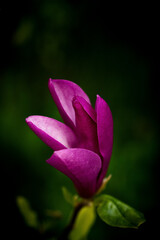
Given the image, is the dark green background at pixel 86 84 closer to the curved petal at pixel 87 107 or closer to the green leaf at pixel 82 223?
the green leaf at pixel 82 223

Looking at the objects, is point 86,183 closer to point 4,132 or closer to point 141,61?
point 4,132

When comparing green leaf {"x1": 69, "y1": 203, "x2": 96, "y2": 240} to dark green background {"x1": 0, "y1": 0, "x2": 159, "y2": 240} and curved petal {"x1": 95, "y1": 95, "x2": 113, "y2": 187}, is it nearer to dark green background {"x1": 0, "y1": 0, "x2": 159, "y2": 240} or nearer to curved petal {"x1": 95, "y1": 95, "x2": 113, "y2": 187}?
curved petal {"x1": 95, "y1": 95, "x2": 113, "y2": 187}

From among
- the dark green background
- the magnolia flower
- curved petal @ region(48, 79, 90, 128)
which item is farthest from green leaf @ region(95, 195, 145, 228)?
the dark green background

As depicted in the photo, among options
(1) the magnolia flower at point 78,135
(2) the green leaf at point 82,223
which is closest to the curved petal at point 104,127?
(1) the magnolia flower at point 78,135

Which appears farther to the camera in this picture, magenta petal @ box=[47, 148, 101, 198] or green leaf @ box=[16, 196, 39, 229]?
green leaf @ box=[16, 196, 39, 229]

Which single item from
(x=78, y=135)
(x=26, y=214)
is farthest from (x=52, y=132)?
(x=26, y=214)

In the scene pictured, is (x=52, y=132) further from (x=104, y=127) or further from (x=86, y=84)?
(x=86, y=84)

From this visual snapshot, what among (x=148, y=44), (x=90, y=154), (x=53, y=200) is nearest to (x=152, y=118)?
(x=148, y=44)
